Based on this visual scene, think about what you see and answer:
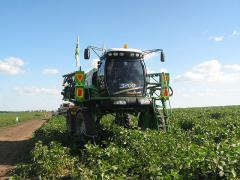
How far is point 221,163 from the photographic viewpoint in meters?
6.70

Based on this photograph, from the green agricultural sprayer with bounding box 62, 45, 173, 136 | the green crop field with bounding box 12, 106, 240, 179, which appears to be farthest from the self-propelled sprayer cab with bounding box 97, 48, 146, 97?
the green crop field with bounding box 12, 106, 240, 179

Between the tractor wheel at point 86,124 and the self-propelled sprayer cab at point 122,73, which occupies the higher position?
the self-propelled sprayer cab at point 122,73

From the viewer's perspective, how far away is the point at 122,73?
44.1 ft

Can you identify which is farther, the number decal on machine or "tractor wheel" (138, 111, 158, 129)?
"tractor wheel" (138, 111, 158, 129)

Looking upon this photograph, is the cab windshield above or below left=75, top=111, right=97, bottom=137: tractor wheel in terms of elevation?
above

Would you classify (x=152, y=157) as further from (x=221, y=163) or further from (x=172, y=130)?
(x=172, y=130)

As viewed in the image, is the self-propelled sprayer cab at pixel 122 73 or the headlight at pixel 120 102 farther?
the self-propelled sprayer cab at pixel 122 73

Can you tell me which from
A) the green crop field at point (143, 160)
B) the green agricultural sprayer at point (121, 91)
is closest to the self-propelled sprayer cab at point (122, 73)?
the green agricultural sprayer at point (121, 91)

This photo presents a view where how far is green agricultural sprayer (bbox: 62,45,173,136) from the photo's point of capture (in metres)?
13.3

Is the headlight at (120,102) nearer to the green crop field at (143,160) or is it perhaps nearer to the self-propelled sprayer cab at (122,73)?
the self-propelled sprayer cab at (122,73)

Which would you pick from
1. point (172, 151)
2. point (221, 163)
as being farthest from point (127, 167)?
point (221, 163)

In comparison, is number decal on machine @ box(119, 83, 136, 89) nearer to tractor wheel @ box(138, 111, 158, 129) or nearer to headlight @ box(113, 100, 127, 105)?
headlight @ box(113, 100, 127, 105)

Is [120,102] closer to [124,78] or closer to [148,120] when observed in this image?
[124,78]

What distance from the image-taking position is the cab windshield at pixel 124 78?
13.3 metres
